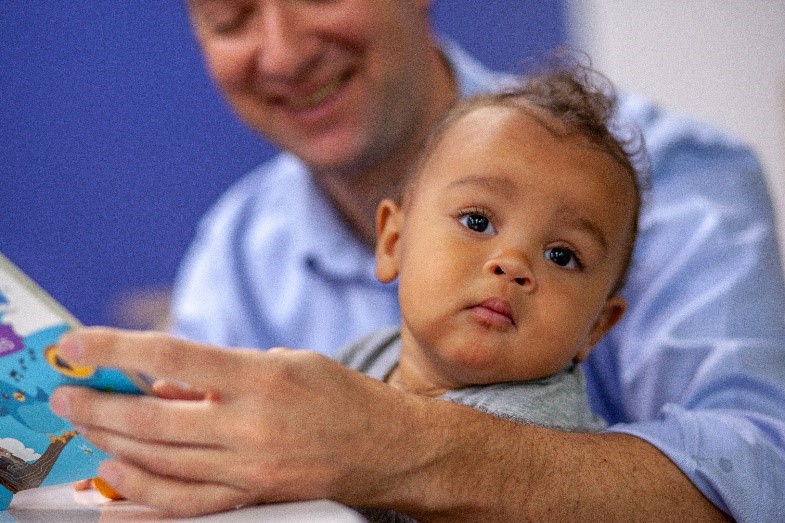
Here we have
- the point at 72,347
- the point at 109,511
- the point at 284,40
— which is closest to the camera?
the point at 72,347

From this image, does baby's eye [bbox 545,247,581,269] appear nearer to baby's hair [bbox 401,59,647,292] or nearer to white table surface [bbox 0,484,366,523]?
baby's hair [bbox 401,59,647,292]

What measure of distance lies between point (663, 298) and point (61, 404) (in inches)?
30.1

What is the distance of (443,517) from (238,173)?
145 centimetres

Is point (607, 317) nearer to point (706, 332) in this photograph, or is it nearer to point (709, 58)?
point (706, 332)

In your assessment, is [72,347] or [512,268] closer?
[72,347]

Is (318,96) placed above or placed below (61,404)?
below

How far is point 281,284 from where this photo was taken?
161 centimetres

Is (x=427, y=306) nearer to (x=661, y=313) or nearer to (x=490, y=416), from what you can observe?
(x=490, y=416)

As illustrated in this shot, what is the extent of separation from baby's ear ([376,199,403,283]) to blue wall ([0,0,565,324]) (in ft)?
3.57

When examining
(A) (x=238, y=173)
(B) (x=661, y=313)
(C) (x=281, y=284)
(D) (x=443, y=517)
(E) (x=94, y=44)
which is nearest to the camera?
(D) (x=443, y=517)

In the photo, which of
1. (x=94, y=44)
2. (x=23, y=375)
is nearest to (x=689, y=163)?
(x=23, y=375)

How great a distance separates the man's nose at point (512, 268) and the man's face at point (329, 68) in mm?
605

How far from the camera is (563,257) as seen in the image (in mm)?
906

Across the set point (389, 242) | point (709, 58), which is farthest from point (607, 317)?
point (709, 58)
